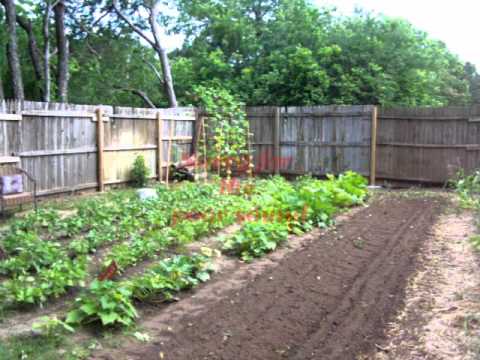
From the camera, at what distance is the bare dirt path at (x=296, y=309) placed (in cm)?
339

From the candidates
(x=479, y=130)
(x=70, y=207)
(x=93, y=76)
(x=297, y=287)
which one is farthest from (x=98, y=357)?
(x=93, y=76)

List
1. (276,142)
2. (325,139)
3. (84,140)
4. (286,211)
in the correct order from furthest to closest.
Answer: (276,142)
(325,139)
(84,140)
(286,211)

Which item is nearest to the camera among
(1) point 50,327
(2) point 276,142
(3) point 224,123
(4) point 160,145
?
(1) point 50,327

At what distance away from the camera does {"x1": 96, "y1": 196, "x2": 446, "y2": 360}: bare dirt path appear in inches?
134

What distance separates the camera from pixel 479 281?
4730 mm

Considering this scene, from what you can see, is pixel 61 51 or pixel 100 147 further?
pixel 61 51

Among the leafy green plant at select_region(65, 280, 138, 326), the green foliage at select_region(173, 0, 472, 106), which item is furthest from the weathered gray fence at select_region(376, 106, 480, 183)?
the leafy green plant at select_region(65, 280, 138, 326)

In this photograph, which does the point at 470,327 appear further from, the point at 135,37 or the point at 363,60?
the point at 135,37

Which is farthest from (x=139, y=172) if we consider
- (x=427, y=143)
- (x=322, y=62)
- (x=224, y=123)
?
(x=322, y=62)

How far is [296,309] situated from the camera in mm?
4090

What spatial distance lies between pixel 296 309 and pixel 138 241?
6.93 ft

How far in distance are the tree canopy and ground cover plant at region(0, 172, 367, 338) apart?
659 cm

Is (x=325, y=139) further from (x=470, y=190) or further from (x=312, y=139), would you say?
(x=470, y=190)

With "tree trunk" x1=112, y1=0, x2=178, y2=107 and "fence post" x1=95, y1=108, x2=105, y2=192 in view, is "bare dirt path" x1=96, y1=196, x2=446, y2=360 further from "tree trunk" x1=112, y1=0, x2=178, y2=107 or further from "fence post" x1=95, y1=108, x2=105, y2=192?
"tree trunk" x1=112, y1=0, x2=178, y2=107
